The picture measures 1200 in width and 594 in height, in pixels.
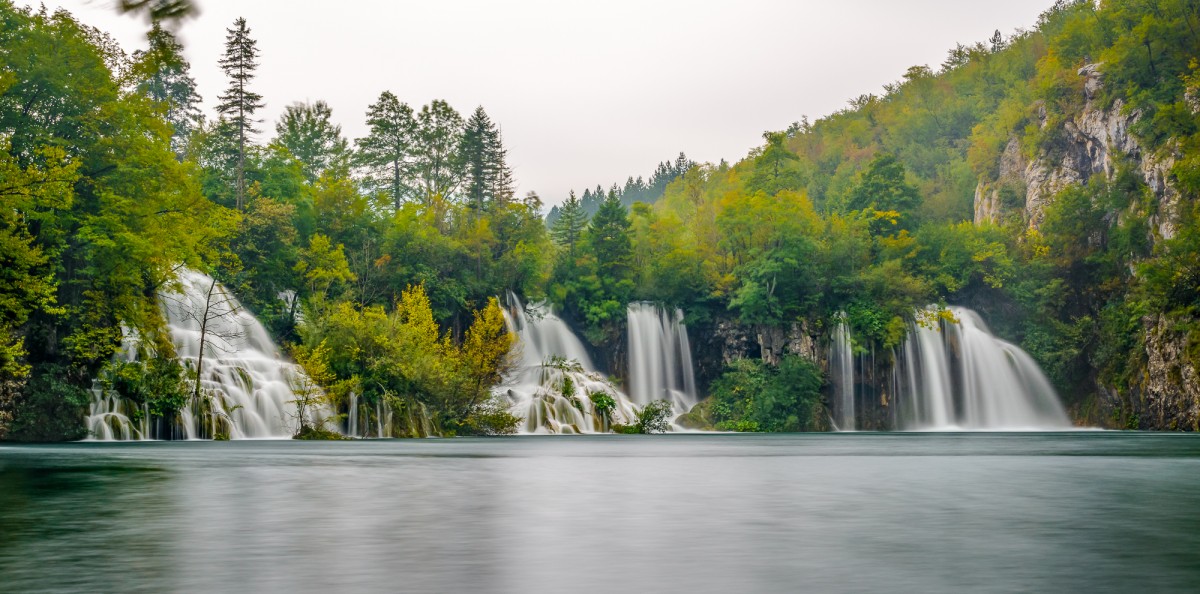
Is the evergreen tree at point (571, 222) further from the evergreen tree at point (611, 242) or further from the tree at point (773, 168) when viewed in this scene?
the tree at point (773, 168)

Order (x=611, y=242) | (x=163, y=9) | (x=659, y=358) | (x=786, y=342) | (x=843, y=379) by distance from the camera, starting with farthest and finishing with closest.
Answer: (x=611, y=242) → (x=786, y=342) → (x=659, y=358) → (x=843, y=379) → (x=163, y=9)

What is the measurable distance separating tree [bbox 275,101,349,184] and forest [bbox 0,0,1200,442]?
0.25 m

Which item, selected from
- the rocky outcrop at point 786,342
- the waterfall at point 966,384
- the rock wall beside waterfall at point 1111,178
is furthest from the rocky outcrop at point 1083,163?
the rocky outcrop at point 786,342

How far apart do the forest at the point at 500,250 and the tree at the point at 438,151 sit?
0.28m

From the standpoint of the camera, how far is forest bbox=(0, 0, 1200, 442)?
121 feet

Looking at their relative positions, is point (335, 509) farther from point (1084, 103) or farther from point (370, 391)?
point (1084, 103)

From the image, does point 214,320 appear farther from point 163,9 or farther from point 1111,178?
point 1111,178

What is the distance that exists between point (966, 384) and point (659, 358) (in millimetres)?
19024

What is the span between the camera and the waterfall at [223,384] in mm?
36031

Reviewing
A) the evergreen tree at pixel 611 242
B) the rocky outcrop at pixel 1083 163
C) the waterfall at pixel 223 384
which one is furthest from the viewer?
the evergreen tree at pixel 611 242

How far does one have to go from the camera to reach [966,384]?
58812 mm

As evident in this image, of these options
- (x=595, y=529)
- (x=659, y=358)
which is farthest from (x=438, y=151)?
(x=595, y=529)

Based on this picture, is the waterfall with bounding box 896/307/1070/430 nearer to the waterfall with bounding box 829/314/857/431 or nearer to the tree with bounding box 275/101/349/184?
the waterfall with bounding box 829/314/857/431

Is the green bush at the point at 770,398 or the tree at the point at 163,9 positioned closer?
the tree at the point at 163,9
